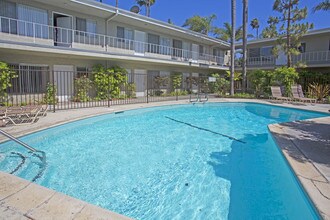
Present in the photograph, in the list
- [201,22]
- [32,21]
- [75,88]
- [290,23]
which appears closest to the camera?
[32,21]

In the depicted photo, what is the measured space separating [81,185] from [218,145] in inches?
172

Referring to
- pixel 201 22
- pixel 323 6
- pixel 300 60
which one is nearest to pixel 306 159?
pixel 323 6

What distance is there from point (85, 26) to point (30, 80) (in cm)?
523

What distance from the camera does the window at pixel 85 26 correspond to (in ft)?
51.0

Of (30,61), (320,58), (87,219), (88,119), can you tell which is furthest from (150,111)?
(320,58)

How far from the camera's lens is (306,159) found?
440 cm

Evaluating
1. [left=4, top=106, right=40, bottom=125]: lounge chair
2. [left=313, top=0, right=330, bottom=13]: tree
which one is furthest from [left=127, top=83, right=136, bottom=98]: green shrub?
[left=313, top=0, right=330, bottom=13]: tree

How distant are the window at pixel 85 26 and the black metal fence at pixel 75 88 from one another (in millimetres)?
2981

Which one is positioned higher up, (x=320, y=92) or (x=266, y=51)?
(x=266, y=51)

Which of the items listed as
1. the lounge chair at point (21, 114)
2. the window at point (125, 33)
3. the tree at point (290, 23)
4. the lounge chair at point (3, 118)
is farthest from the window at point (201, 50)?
the lounge chair at point (3, 118)

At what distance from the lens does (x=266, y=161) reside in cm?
577

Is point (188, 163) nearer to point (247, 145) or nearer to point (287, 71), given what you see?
point (247, 145)

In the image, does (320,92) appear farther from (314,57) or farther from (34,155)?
(34,155)

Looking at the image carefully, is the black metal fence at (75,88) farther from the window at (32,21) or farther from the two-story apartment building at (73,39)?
the window at (32,21)
